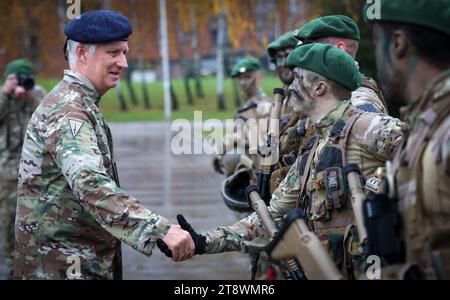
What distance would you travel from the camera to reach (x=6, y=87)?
8219 mm

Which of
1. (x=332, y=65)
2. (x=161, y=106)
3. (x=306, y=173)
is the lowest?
(x=161, y=106)

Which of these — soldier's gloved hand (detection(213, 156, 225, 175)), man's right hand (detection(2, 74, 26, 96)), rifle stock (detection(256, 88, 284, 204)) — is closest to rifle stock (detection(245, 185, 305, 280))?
rifle stock (detection(256, 88, 284, 204))

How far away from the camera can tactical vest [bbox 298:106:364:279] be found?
12.4ft

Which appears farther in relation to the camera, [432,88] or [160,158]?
[160,158]

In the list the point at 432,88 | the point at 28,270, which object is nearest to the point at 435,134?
the point at 432,88

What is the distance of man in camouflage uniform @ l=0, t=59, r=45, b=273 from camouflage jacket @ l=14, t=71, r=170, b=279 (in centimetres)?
433

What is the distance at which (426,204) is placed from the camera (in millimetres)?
2617

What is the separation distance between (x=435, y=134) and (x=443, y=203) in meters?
0.21

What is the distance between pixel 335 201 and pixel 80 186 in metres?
1.10

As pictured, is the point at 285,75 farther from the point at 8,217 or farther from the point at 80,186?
the point at 8,217

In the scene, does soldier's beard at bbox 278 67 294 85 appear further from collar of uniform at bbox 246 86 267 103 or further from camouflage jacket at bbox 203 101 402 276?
collar of uniform at bbox 246 86 267 103

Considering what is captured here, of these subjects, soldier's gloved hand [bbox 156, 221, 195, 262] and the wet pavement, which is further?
the wet pavement

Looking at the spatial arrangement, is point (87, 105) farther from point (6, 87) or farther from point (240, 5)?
point (240, 5)

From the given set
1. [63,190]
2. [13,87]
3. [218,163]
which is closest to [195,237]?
[63,190]
